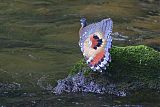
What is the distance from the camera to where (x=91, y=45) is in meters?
7.87

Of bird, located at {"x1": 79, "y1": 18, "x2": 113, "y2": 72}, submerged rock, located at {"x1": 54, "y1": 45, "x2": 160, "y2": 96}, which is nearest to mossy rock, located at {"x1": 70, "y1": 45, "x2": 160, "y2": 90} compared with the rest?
submerged rock, located at {"x1": 54, "y1": 45, "x2": 160, "y2": 96}

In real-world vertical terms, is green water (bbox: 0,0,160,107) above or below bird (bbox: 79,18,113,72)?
below

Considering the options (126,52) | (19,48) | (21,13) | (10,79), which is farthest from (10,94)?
(21,13)

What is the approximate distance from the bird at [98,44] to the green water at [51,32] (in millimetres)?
754

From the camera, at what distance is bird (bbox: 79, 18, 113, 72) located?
7.66m

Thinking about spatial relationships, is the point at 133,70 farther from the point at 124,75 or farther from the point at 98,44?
the point at 98,44

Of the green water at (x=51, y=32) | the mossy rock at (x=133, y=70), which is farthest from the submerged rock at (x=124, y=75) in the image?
the green water at (x=51, y=32)

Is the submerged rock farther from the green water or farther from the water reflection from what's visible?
the green water

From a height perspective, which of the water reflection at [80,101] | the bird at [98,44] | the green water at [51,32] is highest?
the bird at [98,44]

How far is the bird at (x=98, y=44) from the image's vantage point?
766cm

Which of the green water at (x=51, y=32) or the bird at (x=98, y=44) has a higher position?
the bird at (x=98, y=44)

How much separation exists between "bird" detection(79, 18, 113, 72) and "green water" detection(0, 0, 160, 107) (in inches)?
29.7

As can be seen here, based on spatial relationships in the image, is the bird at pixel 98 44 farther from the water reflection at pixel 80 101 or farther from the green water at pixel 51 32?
the green water at pixel 51 32

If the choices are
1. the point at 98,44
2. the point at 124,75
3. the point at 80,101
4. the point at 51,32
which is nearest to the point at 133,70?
the point at 124,75
